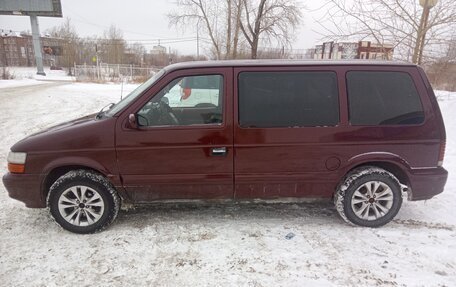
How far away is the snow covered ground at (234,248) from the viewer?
9.23ft

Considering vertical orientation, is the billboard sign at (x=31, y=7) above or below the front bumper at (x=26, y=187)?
above

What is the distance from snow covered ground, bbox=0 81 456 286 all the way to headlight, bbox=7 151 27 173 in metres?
0.75

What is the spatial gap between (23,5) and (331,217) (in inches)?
1610

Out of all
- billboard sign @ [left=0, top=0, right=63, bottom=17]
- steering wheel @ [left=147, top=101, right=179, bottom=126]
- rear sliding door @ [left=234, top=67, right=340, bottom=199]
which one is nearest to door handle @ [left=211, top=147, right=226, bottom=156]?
rear sliding door @ [left=234, top=67, right=340, bottom=199]

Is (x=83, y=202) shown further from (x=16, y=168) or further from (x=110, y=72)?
(x=110, y=72)

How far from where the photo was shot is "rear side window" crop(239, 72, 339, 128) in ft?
11.3

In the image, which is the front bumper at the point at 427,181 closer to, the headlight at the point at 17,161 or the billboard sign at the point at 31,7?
the headlight at the point at 17,161

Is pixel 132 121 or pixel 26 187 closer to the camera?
pixel 132 121

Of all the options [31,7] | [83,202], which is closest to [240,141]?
[83,202]

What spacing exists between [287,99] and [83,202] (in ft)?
8.46

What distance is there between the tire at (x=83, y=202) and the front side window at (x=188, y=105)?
2.86ft

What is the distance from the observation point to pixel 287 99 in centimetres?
347

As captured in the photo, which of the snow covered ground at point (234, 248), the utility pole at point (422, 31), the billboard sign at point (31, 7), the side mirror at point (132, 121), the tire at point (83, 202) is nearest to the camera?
the snow covered ground at point (234, 248)

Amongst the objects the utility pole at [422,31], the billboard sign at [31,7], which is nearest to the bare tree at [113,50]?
the billboard sign at [31,7]
